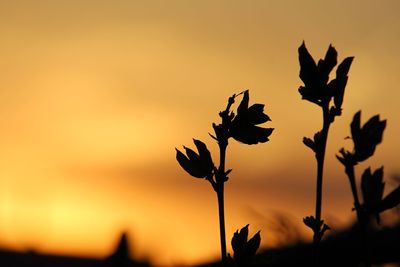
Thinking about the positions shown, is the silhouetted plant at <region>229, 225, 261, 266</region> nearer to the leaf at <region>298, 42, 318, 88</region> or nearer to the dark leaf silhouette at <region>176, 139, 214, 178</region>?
the dark leaf silhouette at <region>176, 139, 214, 178</region>

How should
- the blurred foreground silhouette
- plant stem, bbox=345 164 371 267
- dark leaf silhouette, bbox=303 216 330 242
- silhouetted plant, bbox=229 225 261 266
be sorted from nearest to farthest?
plant stem, bbox=345 164 371 267, dark leaf silhouette, bbox=303 216 330 242, silhouetted plant, bbox=229 225 261 266, the blurred foreground silhouette

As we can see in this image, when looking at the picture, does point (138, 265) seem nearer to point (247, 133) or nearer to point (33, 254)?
point (33, 254)

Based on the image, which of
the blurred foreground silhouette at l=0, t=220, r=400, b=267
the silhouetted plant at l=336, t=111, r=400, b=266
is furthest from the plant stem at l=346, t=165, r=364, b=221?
the blurred foreground silhouette at l=0, t=220, r=400, b=267

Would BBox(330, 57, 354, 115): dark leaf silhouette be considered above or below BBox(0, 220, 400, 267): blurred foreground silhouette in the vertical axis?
above

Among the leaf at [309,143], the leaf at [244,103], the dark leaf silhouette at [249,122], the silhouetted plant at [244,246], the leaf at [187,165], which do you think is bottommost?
the silhouetted plant at [244,246]

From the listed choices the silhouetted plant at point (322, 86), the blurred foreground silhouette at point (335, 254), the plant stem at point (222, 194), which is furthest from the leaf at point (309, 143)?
the blurred foreground silhouette at point (335, 254)

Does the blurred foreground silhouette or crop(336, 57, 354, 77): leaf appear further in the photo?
the blurred foreground silhouette

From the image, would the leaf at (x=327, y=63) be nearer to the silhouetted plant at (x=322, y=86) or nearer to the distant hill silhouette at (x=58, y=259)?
the silhouetted plant at (x=322, y=86)

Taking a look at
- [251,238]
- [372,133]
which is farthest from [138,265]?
[372,133]
